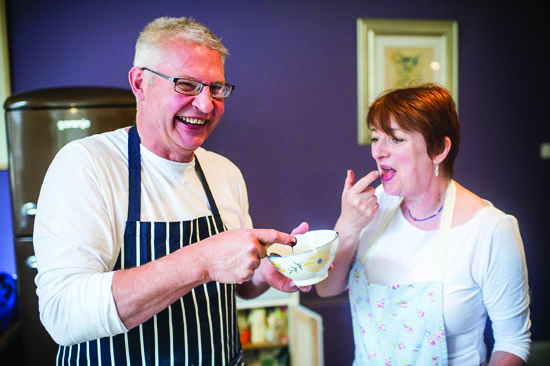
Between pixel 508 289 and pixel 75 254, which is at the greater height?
pixel 75 254

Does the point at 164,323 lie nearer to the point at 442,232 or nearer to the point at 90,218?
the point at 90,218

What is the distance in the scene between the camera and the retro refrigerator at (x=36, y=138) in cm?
190

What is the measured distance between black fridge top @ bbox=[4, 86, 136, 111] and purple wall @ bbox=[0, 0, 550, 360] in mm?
662

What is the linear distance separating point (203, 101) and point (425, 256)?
0.85m

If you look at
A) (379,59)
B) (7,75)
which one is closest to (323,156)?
(379,59)

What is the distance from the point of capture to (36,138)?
1.91 meters

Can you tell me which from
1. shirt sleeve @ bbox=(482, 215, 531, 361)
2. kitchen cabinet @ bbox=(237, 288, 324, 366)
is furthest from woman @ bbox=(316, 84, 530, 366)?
kitchen cabinet @ bbox=(237, 288, 324, 366)

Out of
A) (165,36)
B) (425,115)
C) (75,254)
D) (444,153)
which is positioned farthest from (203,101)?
(444,153)

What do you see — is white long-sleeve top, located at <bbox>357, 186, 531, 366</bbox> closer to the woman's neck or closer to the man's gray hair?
the woman's neck

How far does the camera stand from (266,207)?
283 centimetres

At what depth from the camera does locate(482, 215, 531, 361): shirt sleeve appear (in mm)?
1215

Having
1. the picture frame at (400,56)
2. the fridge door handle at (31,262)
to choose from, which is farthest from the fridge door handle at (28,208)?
the picture frame at (400,56)

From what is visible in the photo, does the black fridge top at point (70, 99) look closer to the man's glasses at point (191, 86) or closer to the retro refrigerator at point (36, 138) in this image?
the retro refrigerator at point (36, 138)

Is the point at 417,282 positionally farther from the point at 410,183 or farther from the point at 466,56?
the point at 466,56
